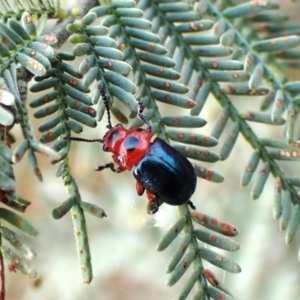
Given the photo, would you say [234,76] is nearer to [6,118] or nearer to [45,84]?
[45,84]

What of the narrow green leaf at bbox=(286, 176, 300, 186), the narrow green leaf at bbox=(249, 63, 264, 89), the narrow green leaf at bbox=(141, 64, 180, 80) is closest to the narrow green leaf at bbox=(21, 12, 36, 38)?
the narrow green leaf at bbox=(141, 64, 180, 80)

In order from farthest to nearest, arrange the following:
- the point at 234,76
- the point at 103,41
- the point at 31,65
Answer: the point at 234,76 < the point at 103,41 < the point at 31,65

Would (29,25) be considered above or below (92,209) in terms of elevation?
above

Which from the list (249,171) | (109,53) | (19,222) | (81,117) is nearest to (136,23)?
(109,53)

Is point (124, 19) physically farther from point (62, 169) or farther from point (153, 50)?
point (62, 169)

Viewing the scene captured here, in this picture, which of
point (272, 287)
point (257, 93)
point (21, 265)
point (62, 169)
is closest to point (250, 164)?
point (257, 93)

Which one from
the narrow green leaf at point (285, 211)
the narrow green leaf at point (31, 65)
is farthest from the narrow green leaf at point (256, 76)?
the narrow green leaf at point (31, 65)

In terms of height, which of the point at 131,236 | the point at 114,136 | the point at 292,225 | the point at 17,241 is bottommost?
the point at 131,236
